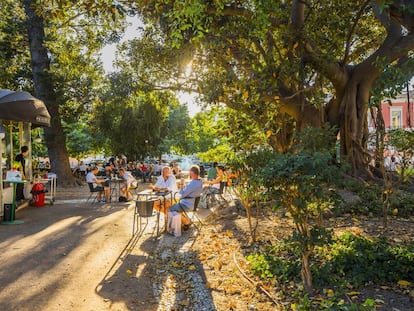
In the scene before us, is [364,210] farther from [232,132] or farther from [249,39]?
[249,39]

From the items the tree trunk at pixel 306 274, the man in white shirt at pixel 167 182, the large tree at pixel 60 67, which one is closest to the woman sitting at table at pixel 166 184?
the man in white shirt at pixel 167 182

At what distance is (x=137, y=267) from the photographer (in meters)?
5.35

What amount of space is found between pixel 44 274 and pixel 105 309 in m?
1.40

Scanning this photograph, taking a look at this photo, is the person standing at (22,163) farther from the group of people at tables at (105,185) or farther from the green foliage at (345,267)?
the green foliage at (345,267)

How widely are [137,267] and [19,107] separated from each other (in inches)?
265

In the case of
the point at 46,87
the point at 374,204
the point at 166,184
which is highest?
the point at 46,87

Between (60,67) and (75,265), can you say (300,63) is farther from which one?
(60,67)

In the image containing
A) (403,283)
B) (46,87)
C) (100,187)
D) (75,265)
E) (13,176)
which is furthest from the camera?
(46,87)

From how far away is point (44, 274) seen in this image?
15.8ft

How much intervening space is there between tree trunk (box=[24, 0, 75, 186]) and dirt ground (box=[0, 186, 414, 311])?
10.7 m

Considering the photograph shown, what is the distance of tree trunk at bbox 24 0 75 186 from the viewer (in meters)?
17.8

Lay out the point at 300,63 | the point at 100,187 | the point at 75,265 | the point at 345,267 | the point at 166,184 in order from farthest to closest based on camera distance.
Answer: the point at 100,187
the point at 300,63
the point at 166,184
the point at 75,265
the point at 345,267

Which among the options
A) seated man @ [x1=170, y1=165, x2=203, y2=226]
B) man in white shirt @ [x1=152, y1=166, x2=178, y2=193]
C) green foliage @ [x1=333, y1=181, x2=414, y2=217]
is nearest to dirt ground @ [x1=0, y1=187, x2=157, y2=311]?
seated man @ [x1=170, y1=165, x2=203, y2=226]

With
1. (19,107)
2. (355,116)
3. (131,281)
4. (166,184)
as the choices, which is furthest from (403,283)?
(19,107)
